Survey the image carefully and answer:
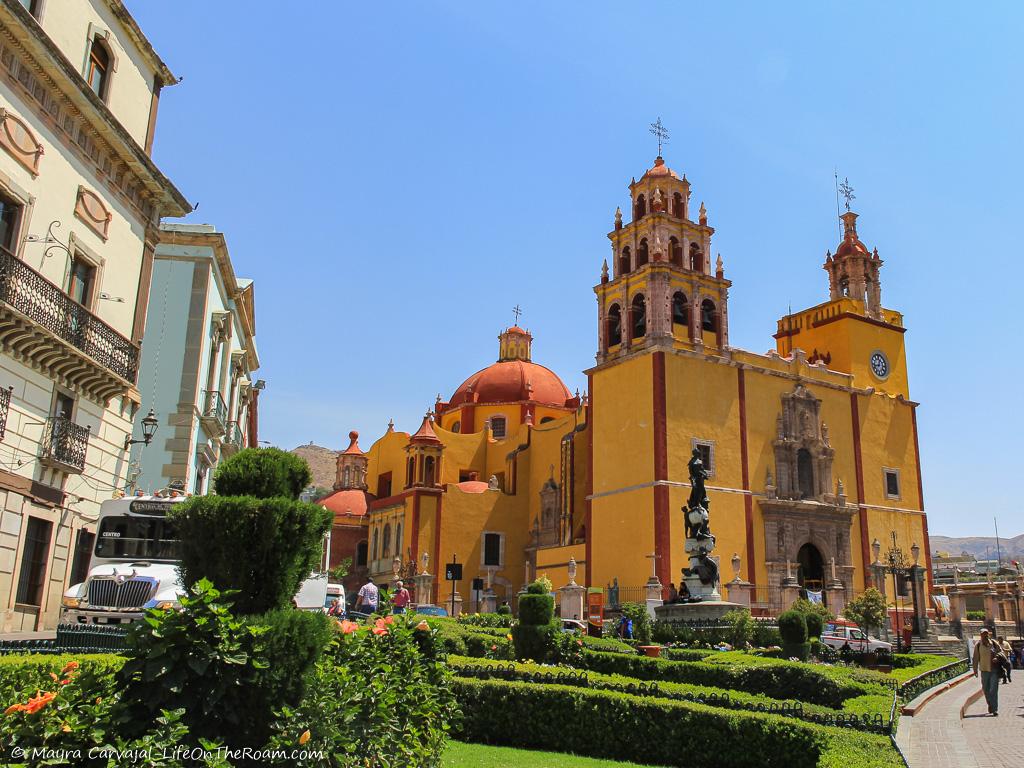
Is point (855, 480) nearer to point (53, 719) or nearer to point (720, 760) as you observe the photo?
point (720, 760)

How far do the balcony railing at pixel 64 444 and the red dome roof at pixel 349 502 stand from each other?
3461 centimetres

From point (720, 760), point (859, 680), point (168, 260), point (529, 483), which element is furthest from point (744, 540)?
point (720, 760)

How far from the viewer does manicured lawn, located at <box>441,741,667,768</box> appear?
8.38 metres

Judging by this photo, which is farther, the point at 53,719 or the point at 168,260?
the point at 168,260

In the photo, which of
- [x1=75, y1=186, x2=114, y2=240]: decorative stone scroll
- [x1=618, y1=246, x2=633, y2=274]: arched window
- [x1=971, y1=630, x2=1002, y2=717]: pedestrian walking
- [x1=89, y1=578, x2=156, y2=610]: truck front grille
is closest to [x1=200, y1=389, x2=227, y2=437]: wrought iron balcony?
[x1=75, y1=186, x2=114, y2=240]: decorative stone scroll

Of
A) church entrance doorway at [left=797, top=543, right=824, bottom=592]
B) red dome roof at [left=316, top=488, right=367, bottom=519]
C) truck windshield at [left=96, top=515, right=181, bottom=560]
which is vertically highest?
red dome roof at [left=316, top=488, right=367, bottom=519]

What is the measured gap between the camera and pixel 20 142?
1283 cm

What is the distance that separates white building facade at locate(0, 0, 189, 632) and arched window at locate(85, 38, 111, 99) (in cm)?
3

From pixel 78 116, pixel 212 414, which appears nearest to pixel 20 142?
pixel 78 116

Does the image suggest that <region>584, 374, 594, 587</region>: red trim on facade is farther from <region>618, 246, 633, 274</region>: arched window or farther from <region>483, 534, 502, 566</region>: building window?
<region>483, 534, 502, 566</region>: building window

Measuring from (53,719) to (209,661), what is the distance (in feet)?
2.80

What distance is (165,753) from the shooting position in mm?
4695

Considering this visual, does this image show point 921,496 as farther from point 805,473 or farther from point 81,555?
point 81,555

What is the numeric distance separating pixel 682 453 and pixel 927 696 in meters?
19.7
